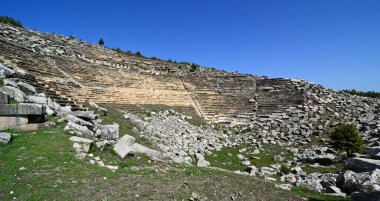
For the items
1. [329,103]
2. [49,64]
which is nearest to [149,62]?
[49,64]

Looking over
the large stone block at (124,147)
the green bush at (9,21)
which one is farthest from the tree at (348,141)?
the green bush at (9,21)

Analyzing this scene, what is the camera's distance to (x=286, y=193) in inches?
413

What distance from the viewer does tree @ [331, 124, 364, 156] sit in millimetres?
19938

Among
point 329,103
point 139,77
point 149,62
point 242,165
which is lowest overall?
point 242,165

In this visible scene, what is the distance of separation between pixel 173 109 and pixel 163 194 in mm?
20870

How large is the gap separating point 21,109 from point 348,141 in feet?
66.3

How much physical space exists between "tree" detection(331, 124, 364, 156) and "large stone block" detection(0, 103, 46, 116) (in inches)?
750

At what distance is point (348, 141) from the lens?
2012cm

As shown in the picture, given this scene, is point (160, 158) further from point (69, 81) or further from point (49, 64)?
point (49, 64)

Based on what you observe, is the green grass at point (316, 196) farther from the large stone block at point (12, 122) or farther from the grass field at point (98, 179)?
the large stone block at point (12, 122)

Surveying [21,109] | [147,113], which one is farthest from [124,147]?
[147,113]

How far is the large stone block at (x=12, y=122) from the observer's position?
498 inches

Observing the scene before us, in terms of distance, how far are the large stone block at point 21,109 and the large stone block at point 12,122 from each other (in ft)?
0.75

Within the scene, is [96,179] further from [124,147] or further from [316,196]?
[316,196]
